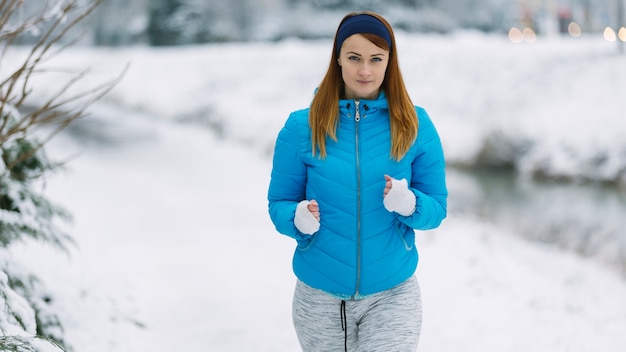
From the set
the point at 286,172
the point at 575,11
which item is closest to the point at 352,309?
the point at 286,172

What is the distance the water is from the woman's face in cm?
607

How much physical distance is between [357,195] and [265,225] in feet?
22.0

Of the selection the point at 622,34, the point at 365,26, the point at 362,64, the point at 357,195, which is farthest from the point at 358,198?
the point at 622,34

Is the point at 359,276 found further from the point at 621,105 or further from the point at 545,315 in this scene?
the point at 621,105

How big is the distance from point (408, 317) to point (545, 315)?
11.7ft

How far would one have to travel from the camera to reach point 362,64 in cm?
272

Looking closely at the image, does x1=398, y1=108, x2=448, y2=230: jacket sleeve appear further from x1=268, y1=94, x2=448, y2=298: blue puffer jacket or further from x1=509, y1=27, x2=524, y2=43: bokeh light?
x1=509, y1=27, x2=524, y2=43: bokeh light

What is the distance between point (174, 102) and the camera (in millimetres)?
26406

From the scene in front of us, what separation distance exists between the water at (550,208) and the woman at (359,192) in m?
5.89

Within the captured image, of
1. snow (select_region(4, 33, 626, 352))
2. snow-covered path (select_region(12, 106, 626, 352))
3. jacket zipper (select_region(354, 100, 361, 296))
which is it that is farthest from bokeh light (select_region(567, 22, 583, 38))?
jacket zipper (select_region(354, 100, 361, 296))

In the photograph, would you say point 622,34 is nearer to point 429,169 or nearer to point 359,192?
point 429,169

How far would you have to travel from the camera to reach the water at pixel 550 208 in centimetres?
919

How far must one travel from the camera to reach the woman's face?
271cm

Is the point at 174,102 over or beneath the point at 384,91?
beneath
